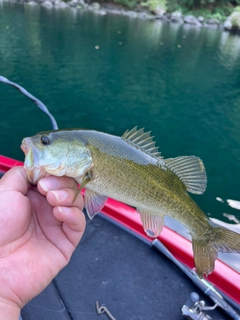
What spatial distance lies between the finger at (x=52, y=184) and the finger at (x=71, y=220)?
0.12 metres

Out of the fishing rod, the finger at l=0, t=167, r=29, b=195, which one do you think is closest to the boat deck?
the fishing rod

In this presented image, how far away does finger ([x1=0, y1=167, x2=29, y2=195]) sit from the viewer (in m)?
1.95

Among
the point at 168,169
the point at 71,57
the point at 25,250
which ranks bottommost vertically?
the point at 71,57

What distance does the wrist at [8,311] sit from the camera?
1.70m

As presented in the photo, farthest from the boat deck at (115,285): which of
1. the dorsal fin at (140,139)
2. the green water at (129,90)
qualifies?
the green water at (129,90)

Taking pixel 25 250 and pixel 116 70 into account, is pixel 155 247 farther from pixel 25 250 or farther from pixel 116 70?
pixel 116 70

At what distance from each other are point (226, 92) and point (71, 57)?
948 centimetres

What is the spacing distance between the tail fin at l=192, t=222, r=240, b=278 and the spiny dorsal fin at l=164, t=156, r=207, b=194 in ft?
1.00

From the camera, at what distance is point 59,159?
1877 mm

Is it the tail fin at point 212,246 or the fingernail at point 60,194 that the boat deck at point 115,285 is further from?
the fingernail at point 60,194

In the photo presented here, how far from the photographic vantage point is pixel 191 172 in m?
2.19

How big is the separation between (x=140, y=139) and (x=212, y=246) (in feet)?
2.99

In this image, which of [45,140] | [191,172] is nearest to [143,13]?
[191,172]

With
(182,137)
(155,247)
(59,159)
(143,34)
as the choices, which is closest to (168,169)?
(59,159)
